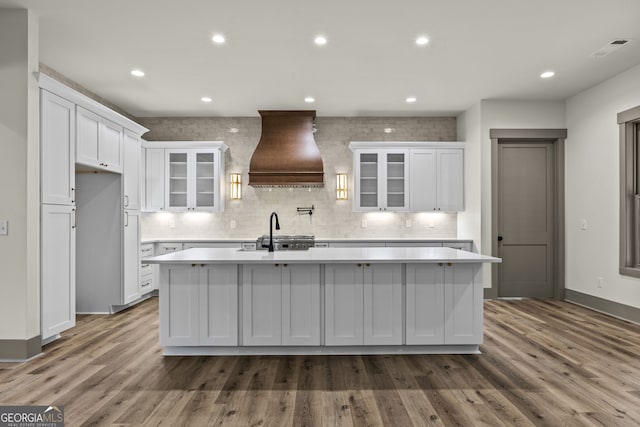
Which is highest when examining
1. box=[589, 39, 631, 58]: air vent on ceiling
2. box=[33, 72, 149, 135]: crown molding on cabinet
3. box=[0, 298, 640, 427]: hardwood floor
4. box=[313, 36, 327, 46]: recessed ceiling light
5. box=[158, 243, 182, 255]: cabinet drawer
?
box=[313, 36, 327, 46]: recessed ceiling light

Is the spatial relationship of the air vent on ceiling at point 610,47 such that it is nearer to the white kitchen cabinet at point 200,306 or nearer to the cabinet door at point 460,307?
the cabinet door at point 460,307

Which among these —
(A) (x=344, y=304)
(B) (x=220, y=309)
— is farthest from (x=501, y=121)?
(B) (x=220, y=309)

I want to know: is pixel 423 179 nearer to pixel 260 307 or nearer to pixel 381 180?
pixel 381 180

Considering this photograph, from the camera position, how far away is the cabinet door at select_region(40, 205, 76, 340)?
3.59 meters

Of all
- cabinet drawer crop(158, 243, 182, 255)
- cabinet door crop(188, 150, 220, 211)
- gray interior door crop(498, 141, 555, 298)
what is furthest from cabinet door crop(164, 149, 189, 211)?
gray interior door crop(498, 141, 555, 298)

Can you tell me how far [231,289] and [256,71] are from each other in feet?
A: 8.97

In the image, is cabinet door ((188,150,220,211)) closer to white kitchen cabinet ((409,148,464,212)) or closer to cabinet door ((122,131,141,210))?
cabinet door ((122,131,141,210))

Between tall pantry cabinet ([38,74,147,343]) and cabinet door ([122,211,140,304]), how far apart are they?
0.04 feet

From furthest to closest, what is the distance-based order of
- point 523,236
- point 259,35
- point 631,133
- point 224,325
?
point 523,236 < point 631,133 < point 259,35 < point 224,325

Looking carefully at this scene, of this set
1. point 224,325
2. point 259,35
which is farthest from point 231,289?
point 259,35

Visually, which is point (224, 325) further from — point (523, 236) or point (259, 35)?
point (523, 236)

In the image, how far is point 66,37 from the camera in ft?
12.8

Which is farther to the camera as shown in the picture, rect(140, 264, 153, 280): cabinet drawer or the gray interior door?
the gray interior door

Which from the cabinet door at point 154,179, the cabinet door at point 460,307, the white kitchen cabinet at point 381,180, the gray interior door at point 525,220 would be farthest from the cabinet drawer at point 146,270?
the gray interior door at point 525,220
